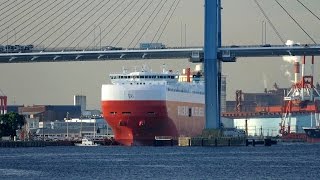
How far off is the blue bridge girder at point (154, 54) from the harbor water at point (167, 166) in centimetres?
963

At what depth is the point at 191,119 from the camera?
4114 inches

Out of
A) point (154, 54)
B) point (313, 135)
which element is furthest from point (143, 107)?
point (313, 135)

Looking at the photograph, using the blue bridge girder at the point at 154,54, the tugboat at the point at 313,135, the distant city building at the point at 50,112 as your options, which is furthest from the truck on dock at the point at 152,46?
the distant city building at the point at 50,112

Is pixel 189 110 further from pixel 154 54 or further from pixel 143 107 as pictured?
pixel 154 54

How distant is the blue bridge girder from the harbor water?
9626 mm

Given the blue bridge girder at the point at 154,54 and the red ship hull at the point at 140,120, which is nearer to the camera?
the blue bridge girder at the point at 154,54

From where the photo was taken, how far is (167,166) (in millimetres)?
60156

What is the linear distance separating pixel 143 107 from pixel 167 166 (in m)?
34.1

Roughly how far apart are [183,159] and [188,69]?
49.7 m

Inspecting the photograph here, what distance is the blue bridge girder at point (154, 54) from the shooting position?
8562 centimetres

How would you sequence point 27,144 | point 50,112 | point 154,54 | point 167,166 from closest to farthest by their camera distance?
point 167,166, point 154,54, point 27,144, point 50,112

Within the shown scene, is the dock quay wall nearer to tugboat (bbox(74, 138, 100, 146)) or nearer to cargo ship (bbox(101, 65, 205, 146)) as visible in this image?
tugboat (bbox(74, 138, 100, 146))

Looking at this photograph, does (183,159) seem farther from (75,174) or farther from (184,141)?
(184,141)

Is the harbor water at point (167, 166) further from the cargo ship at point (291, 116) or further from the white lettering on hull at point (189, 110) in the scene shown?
the cargo ship at point (291, 116)
